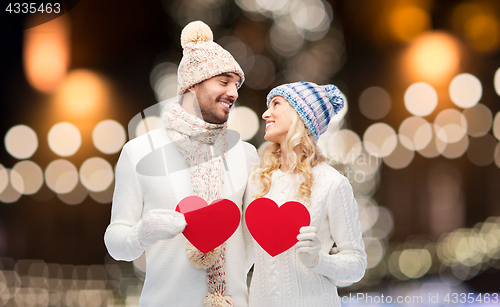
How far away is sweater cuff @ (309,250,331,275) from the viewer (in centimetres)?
132

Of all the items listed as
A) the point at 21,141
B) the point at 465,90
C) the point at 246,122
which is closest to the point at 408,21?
the point at 465,90

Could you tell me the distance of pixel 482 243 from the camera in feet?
11.6

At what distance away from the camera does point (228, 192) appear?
1.51 m

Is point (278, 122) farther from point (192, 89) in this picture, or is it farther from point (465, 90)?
point (465, 90)

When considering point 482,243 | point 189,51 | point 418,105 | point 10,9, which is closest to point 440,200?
point 482,243

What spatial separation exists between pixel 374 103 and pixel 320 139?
60 cm

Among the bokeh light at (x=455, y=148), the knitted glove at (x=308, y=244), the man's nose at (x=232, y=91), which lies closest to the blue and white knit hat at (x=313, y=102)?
the man's nose at (x=232, y=91)

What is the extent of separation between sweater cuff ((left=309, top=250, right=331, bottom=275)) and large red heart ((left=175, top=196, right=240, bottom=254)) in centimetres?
29

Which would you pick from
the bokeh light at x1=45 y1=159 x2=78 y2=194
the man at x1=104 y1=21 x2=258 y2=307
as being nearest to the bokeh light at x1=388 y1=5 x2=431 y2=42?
the man at x1=104 y1=21 x2=258 y2=307

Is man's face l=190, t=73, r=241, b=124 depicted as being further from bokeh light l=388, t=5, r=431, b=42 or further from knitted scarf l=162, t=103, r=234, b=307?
bokeh light l=388, t=5, r=431, b=42

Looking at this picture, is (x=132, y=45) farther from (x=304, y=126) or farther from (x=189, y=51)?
(x=304, y=126)

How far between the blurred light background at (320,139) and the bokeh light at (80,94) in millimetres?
10

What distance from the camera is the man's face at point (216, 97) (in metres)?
1.56

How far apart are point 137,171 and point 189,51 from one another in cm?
51
